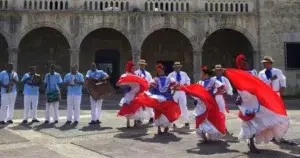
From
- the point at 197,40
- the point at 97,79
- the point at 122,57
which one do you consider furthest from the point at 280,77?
the point at 122,57

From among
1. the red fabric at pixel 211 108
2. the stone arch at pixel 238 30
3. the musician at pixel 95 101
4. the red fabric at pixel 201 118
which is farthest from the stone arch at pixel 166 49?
the red fabric at pixel 201 118

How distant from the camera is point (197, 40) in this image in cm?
2038

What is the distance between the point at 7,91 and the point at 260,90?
7425 mm

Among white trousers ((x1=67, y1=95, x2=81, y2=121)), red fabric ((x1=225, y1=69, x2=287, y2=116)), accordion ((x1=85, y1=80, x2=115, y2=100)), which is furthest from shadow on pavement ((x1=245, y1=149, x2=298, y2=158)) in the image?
white trousers ((x1=67, y1=95, x2=81, y2=121))

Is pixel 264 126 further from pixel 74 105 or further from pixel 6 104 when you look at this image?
pixel 6 104

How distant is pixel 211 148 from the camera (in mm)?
7258

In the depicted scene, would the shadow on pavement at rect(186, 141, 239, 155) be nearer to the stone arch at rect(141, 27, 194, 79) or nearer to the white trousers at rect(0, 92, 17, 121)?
the white trousers at rect(0, 92, 17, 121)

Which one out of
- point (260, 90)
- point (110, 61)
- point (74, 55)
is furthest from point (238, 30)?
point (260, 90)

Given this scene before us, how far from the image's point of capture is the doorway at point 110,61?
23594mm

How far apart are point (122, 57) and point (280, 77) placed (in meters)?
16.2

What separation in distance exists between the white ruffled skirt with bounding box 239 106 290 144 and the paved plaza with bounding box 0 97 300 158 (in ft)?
1.03

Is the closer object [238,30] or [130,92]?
[130,92]

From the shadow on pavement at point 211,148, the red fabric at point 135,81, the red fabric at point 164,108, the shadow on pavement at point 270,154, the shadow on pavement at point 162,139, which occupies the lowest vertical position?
the shadow on pavement at point 270,154

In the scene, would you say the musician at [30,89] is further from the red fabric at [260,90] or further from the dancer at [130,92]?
the red fabric at [260,90]
